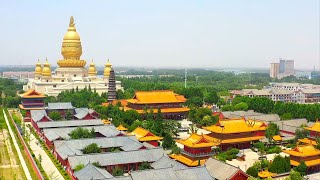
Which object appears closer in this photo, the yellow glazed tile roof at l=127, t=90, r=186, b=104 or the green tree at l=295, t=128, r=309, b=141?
the green tree at l=295, t=128, r=309, b=141

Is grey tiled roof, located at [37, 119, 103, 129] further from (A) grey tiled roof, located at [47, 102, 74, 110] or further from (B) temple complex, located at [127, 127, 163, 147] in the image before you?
(A) grey tiled roof, located at [47, 102, 74, 110]

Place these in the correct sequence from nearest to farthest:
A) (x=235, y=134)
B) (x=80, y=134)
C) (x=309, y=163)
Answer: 1. (x=309, y=163)
2. (x=235, y=134)
3. (x=80, y=134)

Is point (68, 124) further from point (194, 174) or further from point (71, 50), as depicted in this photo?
point (71, 50)

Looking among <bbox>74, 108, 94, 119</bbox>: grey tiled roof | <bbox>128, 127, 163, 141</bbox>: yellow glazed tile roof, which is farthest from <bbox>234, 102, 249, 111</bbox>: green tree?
<bbox>128, 127, 163, 141</bbox>: yellow glazed tile roof

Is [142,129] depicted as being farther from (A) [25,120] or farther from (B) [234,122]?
(A) [25,120]

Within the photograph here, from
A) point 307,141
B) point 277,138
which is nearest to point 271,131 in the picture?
point 277,138

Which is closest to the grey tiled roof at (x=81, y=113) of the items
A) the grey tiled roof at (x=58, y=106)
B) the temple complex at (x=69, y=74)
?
the grey tiled roof at (x=58, y=106)
